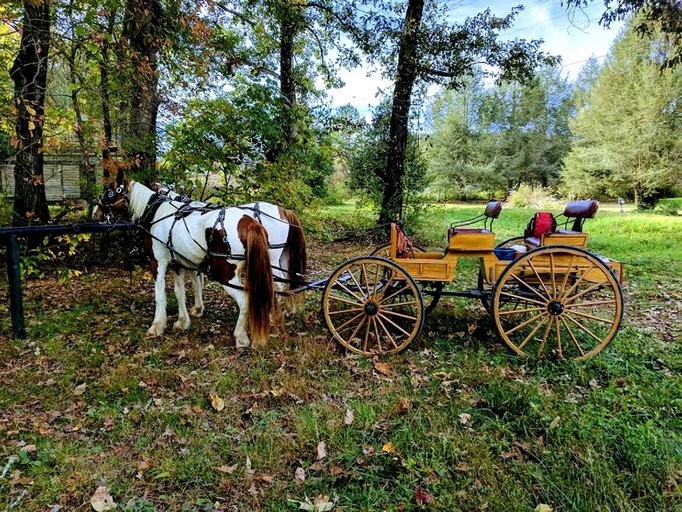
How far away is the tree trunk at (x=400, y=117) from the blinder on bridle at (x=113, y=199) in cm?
673

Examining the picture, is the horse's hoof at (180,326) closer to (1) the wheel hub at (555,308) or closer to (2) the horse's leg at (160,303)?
(2) the horse's leg at (160,303)

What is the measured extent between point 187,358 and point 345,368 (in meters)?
1.68

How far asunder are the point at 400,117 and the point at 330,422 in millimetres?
8843

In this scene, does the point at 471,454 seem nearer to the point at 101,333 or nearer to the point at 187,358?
the point at 187,358

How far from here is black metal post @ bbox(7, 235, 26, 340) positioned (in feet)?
13.6

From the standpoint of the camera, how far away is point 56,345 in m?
4.20

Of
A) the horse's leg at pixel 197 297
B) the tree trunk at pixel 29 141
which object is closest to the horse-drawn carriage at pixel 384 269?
the horse's leg at pixel 197 297

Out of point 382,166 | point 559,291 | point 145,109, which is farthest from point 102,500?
point 382,166

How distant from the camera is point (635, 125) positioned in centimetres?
2175

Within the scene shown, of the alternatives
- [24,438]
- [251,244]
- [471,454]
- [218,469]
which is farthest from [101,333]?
[471,454]

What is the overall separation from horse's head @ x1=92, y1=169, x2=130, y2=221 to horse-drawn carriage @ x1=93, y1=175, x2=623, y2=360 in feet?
0.04

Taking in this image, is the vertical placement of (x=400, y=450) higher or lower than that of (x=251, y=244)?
lower

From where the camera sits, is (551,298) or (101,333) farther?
(101,333)

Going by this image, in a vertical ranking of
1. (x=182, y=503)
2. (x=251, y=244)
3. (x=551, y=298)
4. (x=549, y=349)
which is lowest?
(x=182, y=503)
